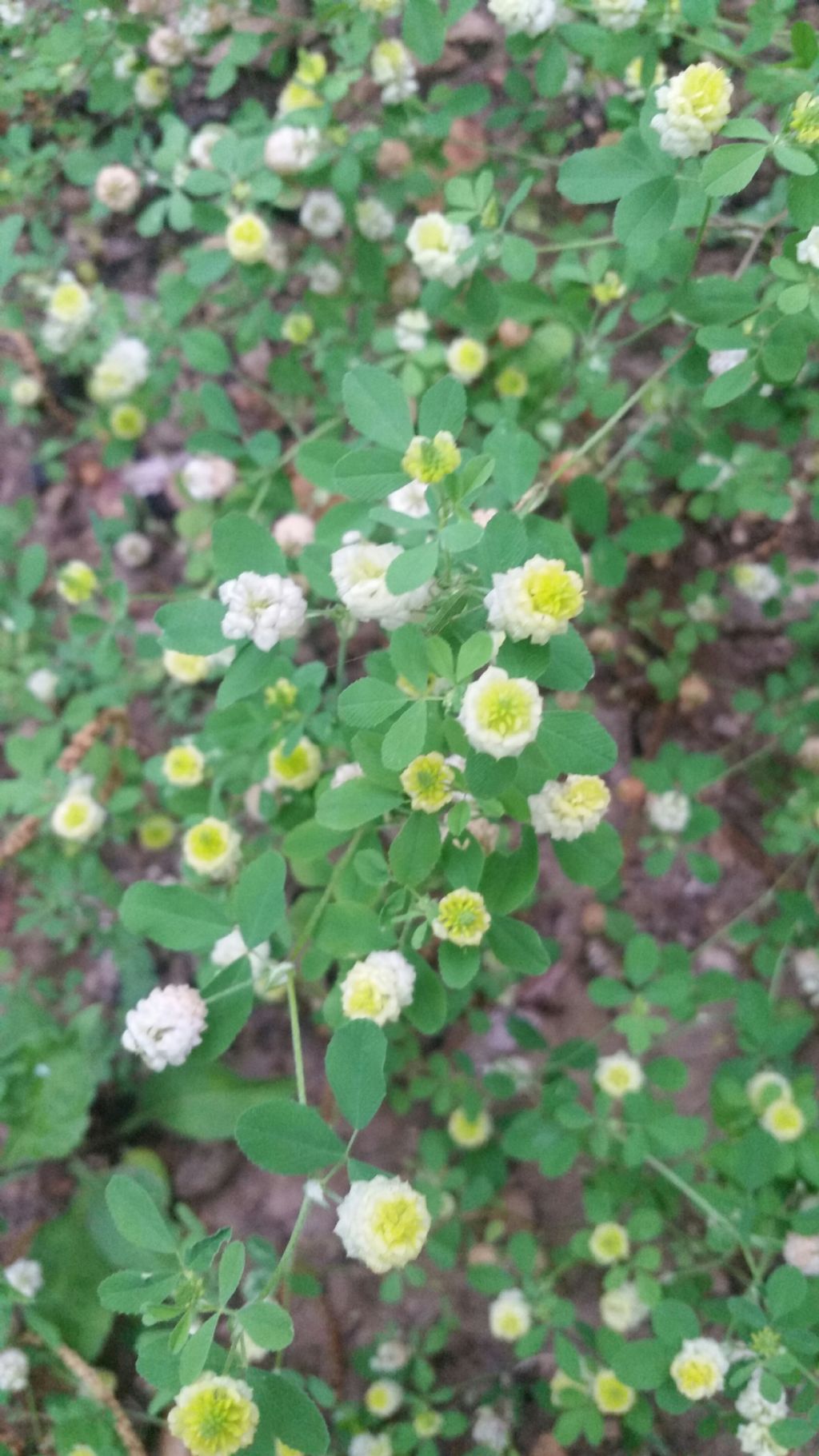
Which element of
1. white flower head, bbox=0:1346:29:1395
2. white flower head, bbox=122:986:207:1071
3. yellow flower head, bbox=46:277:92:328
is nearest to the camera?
white flower head, bbox=122:986:207:1071

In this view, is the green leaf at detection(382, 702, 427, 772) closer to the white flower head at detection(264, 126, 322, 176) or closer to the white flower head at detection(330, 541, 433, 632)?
the white flower head at detection(330, 541, 433, 632)

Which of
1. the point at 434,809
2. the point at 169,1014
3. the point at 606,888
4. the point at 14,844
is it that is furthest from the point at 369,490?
the point at 14,844

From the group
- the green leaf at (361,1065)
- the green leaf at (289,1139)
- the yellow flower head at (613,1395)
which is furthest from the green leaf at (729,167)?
the yellow flower head at (613,1395)

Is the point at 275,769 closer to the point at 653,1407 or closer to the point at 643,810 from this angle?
the point at 643,810

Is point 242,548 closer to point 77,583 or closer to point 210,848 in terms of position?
Result: point 210,848

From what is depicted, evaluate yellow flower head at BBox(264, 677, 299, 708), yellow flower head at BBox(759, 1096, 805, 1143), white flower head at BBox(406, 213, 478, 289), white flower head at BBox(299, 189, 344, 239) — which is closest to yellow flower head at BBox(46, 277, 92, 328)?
white flower head at BBox(299, 189, 344, 239)

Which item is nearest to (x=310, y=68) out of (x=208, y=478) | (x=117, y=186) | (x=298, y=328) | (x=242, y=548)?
(x=298, y=328)

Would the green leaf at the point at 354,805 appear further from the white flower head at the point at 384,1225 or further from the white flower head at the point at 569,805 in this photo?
the white flower head at the point at 384,1225
